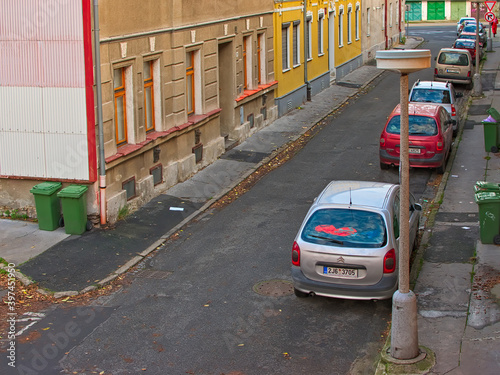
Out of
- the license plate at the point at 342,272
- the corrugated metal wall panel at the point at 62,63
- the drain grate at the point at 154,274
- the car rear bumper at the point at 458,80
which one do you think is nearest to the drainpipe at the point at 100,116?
the corrugated metal wall panel at the point at 62,63

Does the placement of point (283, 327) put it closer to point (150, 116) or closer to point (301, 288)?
point (301, 288)

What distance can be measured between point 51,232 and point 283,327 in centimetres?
600

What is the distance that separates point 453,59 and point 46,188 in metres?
22.7

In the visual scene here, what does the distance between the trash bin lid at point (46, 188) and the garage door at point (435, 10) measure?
69002 mm

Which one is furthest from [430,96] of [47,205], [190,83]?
[47,205]

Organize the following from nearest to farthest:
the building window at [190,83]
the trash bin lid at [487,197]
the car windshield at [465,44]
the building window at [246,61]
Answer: the trash bin lid at [487,197] → the building window at [190,83] → the building window at [246,61] → the car windshield at [465,44]

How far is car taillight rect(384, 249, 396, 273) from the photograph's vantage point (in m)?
10.5

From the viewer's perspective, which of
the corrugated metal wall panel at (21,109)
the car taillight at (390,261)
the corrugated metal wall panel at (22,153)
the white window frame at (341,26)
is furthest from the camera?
the white window frame at (341,26)

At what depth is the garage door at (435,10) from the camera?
76812 millimetres

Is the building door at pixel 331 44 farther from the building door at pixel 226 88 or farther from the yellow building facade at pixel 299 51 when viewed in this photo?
the building door at pixel 226 88

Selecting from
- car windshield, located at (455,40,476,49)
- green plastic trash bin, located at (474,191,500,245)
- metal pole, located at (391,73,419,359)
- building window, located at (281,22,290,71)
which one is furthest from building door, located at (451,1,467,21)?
metal pole, located at (391,73,419,359)

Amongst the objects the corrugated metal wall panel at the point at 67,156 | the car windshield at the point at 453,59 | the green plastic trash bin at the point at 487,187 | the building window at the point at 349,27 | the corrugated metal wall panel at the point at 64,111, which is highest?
the building window at the point at 349,27

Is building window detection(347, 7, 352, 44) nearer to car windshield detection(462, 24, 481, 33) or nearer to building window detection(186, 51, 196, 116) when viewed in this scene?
car windshield detection(462, 24, 481, 33)

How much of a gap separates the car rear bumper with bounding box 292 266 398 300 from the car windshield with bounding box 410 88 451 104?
14.4 meters
